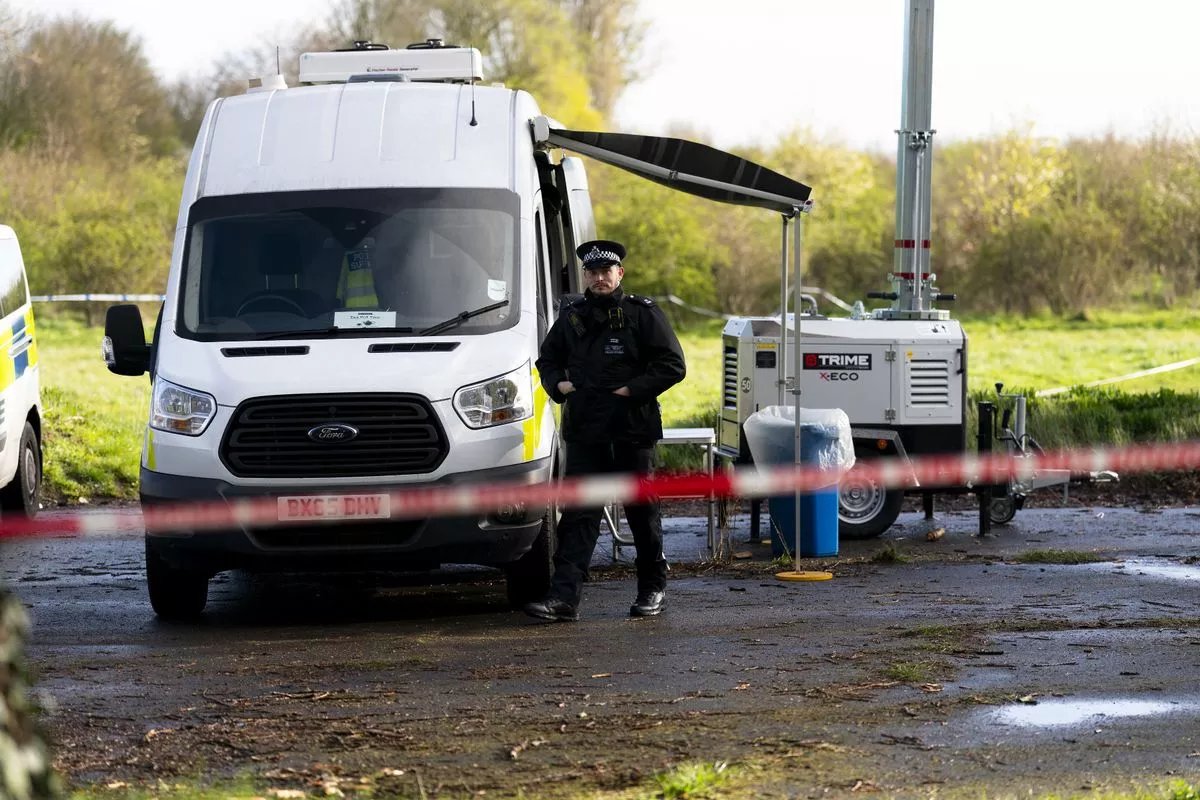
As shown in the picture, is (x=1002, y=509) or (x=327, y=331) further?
(x=1002, y=509)

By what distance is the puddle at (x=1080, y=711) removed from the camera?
5984mm

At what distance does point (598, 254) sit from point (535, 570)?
1.77 metres

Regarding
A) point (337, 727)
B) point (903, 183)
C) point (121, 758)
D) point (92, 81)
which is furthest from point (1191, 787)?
point (92, 81)

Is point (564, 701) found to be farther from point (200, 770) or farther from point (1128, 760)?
point (1128, 760)

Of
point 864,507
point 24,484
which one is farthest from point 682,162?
point 24,484

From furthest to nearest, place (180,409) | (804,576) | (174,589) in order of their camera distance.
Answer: (804,576), (174,589), (180,409)

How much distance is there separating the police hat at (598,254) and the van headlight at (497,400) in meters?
0.64

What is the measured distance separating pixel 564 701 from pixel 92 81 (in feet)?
143

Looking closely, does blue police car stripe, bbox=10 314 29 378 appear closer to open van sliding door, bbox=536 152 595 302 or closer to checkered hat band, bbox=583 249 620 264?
open van sliding door, bbox=536 152 595 302

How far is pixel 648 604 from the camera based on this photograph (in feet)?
28.5

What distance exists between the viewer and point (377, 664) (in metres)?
7.30

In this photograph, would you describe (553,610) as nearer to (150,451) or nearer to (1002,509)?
(150,451)

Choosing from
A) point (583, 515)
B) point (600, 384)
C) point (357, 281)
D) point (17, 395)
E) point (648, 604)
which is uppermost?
point (357, 281)

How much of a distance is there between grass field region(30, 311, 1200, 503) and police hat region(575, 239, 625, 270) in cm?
672
